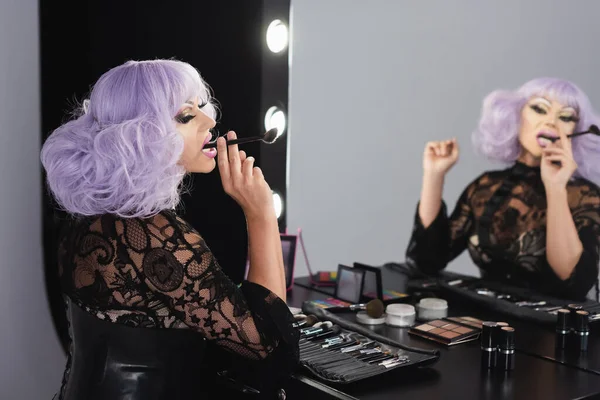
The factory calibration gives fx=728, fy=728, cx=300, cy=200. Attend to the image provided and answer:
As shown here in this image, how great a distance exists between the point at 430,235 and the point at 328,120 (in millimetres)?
931

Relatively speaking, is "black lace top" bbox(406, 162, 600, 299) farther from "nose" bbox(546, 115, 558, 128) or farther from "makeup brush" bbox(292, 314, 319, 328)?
"makeup brush" bbox(292, 314, 319, 328)

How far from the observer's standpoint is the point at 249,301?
1189mm

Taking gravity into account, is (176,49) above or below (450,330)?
above

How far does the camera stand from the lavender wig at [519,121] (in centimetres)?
195

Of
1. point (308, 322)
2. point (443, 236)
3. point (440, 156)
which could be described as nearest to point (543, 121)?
point (440, 156)

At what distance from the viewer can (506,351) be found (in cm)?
130

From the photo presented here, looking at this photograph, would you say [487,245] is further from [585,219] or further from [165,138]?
[165,138]

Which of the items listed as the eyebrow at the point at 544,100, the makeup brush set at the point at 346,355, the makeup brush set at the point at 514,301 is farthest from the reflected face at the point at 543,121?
the makeup brush set at the point at 346,355

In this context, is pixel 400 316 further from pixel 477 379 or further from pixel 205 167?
pixel 205 167

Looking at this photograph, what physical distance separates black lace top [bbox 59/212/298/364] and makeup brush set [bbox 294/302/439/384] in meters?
0.12

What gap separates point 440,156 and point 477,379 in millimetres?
999

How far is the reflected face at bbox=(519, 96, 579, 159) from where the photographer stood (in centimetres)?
194

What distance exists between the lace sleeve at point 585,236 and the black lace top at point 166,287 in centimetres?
95

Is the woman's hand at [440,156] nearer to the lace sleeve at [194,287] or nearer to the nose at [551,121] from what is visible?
the nose at [551,121]
